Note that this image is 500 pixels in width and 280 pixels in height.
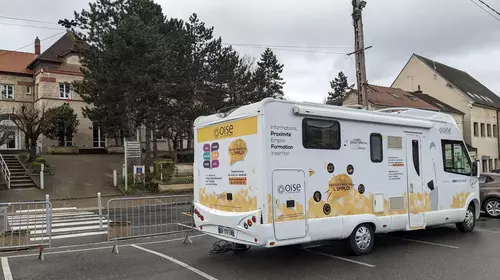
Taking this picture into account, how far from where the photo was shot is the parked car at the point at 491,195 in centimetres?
1309

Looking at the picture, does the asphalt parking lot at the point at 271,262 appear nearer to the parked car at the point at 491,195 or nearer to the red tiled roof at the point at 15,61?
the parked car at the point at 491,195

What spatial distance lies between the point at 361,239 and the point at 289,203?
2.01 m

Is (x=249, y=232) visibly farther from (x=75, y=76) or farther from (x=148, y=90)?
(x=75, y=76)

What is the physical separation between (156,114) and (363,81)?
15.6m

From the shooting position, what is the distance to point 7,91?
4031 cm

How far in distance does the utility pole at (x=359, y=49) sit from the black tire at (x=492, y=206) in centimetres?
508

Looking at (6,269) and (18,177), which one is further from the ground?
(18,177)

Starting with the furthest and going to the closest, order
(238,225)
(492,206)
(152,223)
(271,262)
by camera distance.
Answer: (492,206) → (152,223) → (271,262) → (238,225)

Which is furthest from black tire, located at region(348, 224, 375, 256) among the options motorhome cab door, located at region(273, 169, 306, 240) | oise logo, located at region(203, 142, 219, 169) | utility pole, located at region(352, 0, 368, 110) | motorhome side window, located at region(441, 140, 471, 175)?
utility pole, located at region(352, 0, 368, 110)

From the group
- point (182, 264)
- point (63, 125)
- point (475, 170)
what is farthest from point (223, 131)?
point (63, 125)

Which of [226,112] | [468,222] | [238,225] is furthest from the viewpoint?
[468,222]

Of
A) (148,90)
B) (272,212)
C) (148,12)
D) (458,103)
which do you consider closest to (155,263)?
(272,212)

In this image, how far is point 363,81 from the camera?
1470 centimetres

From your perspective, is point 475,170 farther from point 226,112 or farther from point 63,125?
point 63,125
